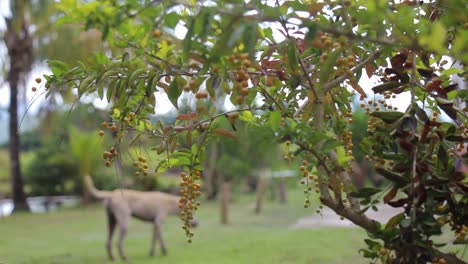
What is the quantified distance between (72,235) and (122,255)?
2.47m

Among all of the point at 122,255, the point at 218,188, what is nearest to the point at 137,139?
the point at 122,255

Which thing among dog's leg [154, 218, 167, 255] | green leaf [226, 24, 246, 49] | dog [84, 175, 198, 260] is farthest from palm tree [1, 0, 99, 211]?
green leaf [226, 24, 246, 49]

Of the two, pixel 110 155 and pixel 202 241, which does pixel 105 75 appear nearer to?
pixel 110 155

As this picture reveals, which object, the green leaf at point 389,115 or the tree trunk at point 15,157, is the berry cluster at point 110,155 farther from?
the tree trunk at point 15,157

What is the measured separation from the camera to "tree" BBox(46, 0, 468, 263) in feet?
3.66

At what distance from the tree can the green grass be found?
1.81 m

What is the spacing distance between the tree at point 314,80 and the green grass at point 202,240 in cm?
181

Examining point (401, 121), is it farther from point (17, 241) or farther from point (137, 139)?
point (17, 241)

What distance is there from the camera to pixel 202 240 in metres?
6.45

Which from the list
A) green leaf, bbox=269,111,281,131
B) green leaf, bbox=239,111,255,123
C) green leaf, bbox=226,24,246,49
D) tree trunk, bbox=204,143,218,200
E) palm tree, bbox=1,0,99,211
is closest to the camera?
green leaf, bbox=226,24,246,49

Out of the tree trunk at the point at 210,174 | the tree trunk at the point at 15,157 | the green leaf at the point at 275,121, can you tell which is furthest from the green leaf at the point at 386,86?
the tree trunk at the point at 210,174

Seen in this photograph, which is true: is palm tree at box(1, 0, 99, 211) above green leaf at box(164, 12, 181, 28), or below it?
above

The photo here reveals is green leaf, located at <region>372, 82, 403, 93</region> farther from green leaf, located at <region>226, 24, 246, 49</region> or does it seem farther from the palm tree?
the palm tree

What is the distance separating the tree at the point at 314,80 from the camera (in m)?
1.11
